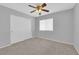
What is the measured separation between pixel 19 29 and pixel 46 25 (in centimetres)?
211

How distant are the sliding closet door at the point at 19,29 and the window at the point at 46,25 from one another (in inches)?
38.2

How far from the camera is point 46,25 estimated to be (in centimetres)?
677

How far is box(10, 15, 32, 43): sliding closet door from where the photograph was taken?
5098 mm

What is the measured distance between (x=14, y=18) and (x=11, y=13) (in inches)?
14.7

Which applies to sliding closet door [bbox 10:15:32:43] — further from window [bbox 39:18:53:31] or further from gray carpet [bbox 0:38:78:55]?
gray carpet [bbox 0:38:78:55]

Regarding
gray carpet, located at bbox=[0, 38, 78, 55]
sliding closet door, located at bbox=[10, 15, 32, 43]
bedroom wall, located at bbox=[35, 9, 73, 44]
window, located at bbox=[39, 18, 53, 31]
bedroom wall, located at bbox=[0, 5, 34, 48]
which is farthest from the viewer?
window, located at bbox=[39, 18, 53, 31]

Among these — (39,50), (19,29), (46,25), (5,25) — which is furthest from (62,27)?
(5,25)

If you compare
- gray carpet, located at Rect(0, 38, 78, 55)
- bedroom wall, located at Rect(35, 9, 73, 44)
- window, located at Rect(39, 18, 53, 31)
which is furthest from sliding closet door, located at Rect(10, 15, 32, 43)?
bedroom wall, located at Rect(35, 9, 73, 44)

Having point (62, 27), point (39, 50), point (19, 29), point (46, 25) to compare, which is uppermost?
point (46, 25)

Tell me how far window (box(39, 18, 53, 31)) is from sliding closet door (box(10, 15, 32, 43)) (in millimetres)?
970

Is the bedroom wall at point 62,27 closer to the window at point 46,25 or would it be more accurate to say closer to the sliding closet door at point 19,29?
the window at point 46,25

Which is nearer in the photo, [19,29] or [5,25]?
[5,25]

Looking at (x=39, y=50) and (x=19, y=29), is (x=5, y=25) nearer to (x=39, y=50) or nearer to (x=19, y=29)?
(x=19, y=29)
